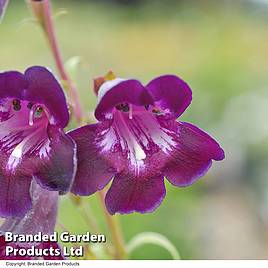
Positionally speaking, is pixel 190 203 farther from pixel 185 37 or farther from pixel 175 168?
pixel 185 37

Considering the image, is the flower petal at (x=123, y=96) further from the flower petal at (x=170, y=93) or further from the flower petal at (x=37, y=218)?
the flower petal at (x=37, y=218)

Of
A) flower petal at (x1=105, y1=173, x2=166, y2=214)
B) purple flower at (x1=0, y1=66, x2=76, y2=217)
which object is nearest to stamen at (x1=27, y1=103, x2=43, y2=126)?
purple flower at (x1=0, y1=66, x2=76, y2=217)

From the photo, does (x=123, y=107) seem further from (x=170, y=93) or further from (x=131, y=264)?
(x=131, y=264)

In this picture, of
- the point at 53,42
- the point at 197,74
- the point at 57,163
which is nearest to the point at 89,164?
the point at 57,163

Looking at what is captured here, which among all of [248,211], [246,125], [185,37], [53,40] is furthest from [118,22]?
[53,40]

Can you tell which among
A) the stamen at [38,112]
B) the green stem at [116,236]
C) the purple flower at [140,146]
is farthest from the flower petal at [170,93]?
the green stem at [116,236]

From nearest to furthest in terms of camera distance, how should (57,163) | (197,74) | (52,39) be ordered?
(57,163) → (52,39) → (197,74)

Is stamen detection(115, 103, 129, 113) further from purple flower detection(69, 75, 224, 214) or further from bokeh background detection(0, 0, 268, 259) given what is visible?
bokeh background detection(0, 0, 268, 259)
